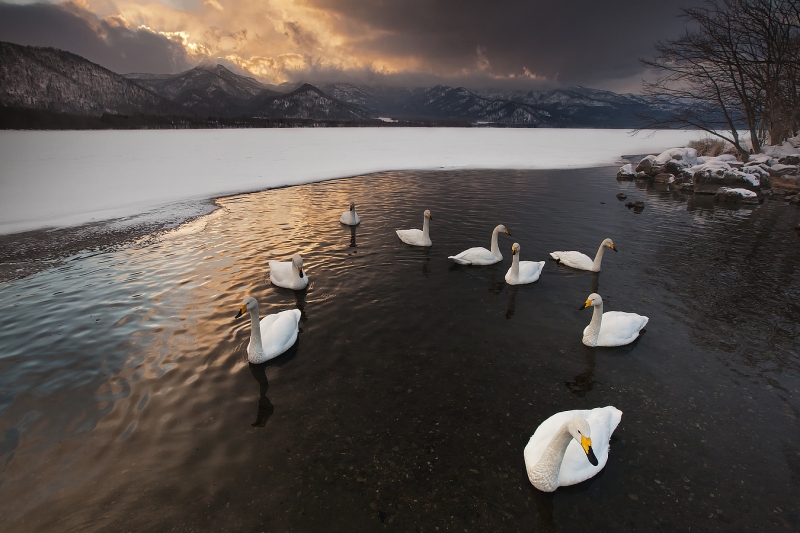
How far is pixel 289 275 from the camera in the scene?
883 cm

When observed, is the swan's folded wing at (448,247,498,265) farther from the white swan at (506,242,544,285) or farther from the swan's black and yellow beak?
the swan's black and yellow beak

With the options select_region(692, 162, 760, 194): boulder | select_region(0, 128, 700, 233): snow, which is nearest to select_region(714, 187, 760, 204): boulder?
select_region(692, 162, 760, 194): boulder

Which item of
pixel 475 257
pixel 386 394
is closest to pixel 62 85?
pixel 475 257

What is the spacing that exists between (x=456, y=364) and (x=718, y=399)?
3896 mm

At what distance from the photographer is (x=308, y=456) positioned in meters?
4.61

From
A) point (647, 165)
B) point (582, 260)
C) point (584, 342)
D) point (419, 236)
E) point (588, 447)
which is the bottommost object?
point (584, 342)

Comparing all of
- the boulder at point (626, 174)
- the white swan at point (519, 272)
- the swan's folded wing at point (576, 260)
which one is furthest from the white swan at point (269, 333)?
the boulder at point (626, 174)

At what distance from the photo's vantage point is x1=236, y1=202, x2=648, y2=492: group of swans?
13.3ft

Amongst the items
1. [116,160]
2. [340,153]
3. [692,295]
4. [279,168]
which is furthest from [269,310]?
[340,153]

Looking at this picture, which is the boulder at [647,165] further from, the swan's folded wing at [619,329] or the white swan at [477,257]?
the swan's folded wing at [619,329]

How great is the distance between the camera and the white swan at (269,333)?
6.24 meters

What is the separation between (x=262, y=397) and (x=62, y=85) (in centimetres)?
15642

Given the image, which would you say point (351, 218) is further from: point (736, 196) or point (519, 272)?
point (736, 196)

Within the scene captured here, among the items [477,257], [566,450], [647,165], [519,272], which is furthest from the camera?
[647,165]
